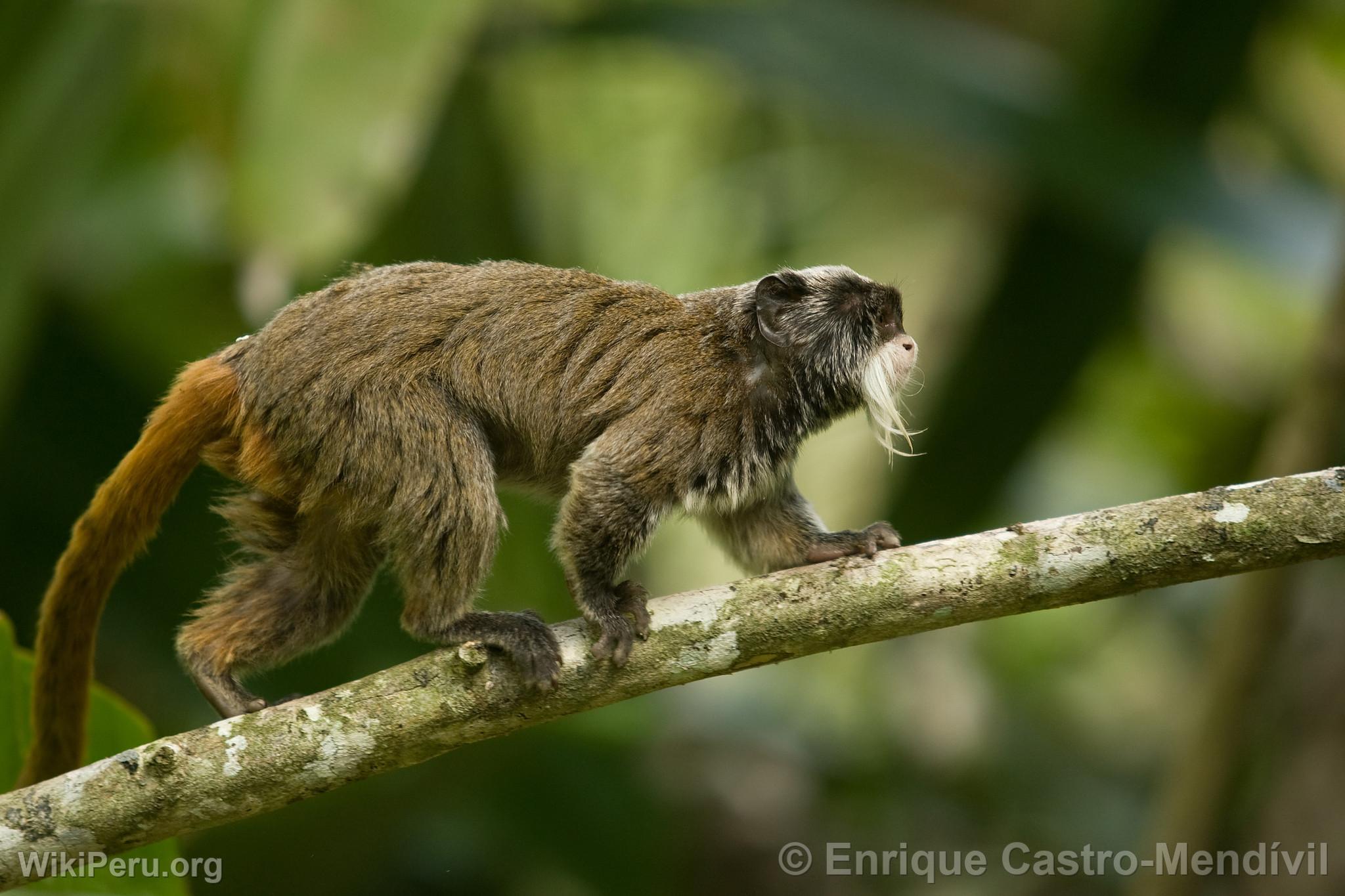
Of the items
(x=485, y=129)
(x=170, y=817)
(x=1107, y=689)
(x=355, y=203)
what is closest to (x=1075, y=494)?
(x=1107, y=689)

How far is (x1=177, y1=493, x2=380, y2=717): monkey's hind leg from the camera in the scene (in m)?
3.94

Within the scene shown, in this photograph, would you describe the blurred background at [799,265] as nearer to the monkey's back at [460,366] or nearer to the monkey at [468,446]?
the monkey at [468,446]

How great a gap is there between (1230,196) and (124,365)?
5842mm

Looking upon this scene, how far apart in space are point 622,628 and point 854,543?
963 mm

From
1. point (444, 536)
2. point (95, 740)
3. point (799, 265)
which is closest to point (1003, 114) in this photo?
point (799, 265)

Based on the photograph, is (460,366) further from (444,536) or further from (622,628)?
(622,628)

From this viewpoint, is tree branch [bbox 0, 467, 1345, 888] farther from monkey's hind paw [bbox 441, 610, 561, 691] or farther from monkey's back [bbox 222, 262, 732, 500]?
monkey's back [bbox 222, 262, 732, 500]

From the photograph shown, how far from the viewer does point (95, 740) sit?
3951mm

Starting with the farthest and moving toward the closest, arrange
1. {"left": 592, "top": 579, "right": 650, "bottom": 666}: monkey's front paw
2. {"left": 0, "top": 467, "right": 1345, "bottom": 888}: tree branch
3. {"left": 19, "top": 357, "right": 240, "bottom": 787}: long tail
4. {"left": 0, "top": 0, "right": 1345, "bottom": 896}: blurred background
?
{"left": 0, "top": 0, "right": 1345, "bottom": 896}: blurred background < {"left": 19, "top": 357, "right": 240, "bottom": 787}: long tail < {"left": 592, "top": 579, "right": 650, "bottom": 666}: monkey's front paw < {"left": 0, "top": 467, "right": 1345, "bottom": 888}: tree branch

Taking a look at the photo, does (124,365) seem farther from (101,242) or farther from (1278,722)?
(1278,722)

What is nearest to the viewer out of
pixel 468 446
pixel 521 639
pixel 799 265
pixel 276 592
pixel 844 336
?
pixel 521 639

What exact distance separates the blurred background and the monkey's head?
5.80 ft

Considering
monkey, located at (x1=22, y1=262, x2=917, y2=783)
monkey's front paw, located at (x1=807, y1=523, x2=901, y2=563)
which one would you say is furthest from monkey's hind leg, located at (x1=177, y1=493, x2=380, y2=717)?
monkey's front paw, located at (x1=807, y1=523, x2=901, y2=563)

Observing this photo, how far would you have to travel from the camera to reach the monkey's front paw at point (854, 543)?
3.97 m
